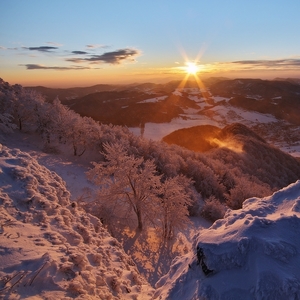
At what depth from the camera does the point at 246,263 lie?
5.39m

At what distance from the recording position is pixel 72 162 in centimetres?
2450

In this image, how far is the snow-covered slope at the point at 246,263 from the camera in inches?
195

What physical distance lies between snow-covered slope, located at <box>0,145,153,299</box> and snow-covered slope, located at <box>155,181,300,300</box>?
177cm

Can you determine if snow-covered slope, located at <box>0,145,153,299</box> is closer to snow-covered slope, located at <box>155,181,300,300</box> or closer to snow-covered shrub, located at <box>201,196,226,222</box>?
snow-covered slope, located at <box>155,181,300,300</box>

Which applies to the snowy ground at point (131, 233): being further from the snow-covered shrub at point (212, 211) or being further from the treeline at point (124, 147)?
the treeline at point (124, 147)

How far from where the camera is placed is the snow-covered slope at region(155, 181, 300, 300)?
16.2 feet

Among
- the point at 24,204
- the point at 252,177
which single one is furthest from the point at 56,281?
the point at 252,177

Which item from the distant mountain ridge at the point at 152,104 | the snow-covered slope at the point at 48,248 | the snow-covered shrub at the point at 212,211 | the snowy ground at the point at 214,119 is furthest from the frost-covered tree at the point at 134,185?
the snowy ground at the point at 214,119

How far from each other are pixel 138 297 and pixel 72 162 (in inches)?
762

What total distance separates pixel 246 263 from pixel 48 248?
4.75 m

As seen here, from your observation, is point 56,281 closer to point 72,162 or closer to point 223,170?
point 72,162

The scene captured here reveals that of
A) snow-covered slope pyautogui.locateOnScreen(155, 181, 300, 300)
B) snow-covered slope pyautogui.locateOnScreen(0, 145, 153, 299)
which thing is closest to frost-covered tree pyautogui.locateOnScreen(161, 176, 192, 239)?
snow-covered slope pyautogui.locateOnScreen(0, 145, 153, 299)

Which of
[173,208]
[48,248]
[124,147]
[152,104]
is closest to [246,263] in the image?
[48,248]

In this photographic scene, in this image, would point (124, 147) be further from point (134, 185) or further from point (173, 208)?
point (173, 208)
